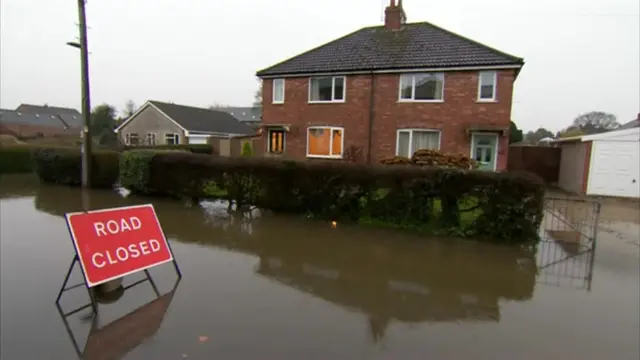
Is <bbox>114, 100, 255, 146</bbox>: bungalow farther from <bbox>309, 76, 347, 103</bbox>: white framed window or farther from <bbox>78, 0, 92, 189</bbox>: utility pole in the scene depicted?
<bbox>78, 0, 92, 189</bbox>: utility pole

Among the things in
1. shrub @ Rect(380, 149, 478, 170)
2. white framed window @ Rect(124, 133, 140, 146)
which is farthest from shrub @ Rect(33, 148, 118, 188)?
white framed window @ Rect(124, 133, 140, 146)

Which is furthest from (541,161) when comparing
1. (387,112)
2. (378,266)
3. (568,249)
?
(378,266)

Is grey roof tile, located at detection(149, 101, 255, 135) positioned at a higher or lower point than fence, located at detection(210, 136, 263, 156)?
higher

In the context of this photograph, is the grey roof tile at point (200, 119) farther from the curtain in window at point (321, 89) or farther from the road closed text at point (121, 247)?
the road closed text at point (121, 247)

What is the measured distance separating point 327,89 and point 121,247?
14.3m

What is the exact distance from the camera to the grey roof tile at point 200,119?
1326 inches

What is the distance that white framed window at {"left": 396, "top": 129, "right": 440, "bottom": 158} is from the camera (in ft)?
51.6

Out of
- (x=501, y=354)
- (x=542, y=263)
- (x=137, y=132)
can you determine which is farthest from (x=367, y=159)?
(x=137, y=132)

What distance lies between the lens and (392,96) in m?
16.1

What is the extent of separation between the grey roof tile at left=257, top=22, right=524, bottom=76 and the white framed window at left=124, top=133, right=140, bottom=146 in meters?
21.8

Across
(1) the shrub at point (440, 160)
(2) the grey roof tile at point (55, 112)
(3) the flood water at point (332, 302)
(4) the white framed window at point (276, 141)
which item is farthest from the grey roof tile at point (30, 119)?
(3) the flood water at point (332, 302)

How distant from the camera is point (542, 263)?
6.11m

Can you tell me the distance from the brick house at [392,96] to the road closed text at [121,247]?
41.2 feet

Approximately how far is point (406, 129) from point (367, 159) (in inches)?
85.7
